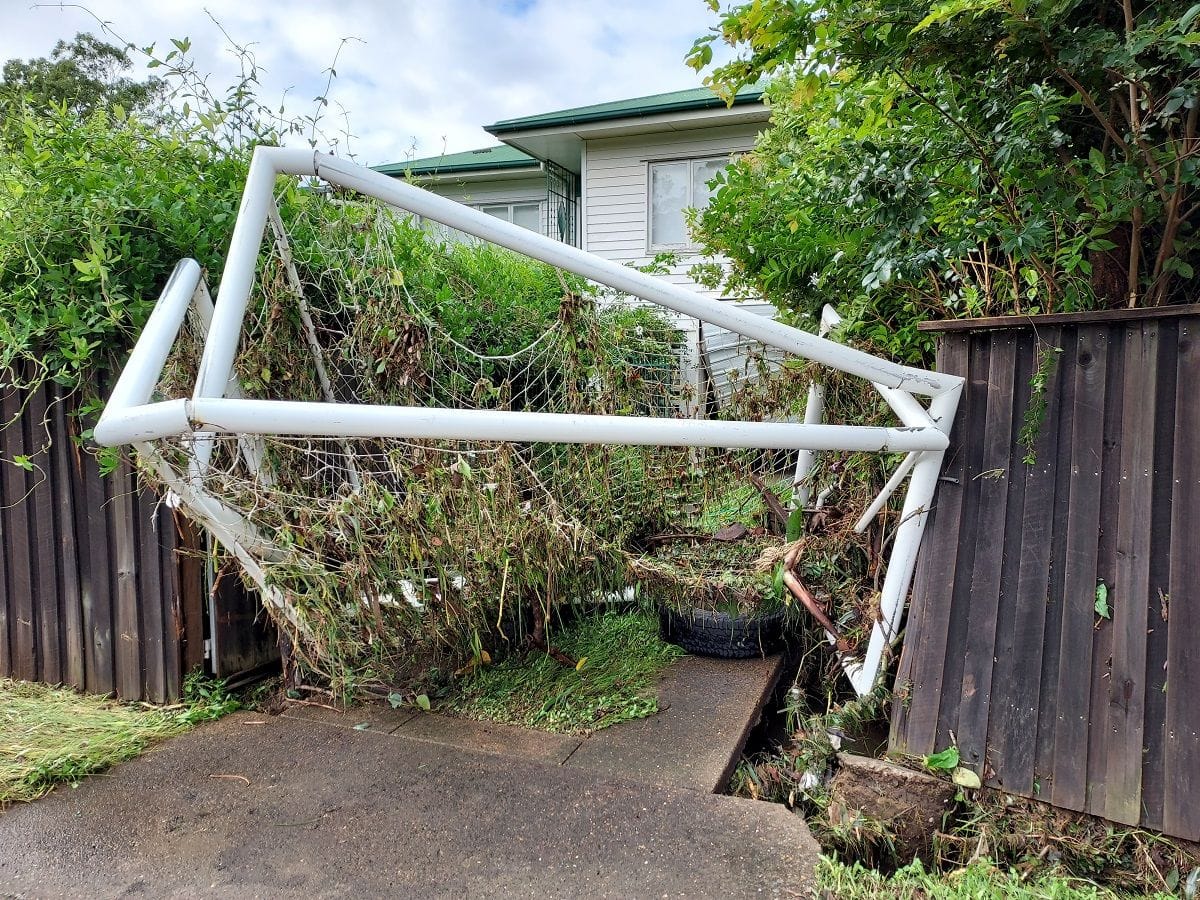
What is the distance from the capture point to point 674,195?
959 centimetres

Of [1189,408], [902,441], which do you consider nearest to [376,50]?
[902,441]

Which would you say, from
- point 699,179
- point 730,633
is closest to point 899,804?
point 730,633

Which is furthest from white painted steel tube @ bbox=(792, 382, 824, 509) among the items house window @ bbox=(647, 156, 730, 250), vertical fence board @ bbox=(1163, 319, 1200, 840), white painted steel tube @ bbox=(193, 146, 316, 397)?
house window @ bbox=(647, 156, 730, 250)

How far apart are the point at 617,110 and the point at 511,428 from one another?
27.9ft

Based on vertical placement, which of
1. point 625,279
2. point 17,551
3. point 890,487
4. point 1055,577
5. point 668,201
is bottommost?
point 17,551

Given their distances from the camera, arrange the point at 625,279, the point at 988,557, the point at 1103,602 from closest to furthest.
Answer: the point at 1103,602, the point at 988,557, the point at 625,279

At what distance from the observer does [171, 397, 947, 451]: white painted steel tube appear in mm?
1726

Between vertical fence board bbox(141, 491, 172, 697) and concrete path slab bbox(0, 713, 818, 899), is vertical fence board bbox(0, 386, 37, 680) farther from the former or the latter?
concrete path slab bbox(0, 713, 818, 899)

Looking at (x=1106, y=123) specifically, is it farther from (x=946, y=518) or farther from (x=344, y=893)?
(x=344, y=893)

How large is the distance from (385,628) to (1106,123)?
10.1 ft

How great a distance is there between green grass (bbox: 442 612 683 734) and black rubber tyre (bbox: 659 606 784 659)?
17 cm

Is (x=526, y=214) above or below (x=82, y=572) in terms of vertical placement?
above

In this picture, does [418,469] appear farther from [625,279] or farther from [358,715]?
[358,715]

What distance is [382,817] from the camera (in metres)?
2.38
